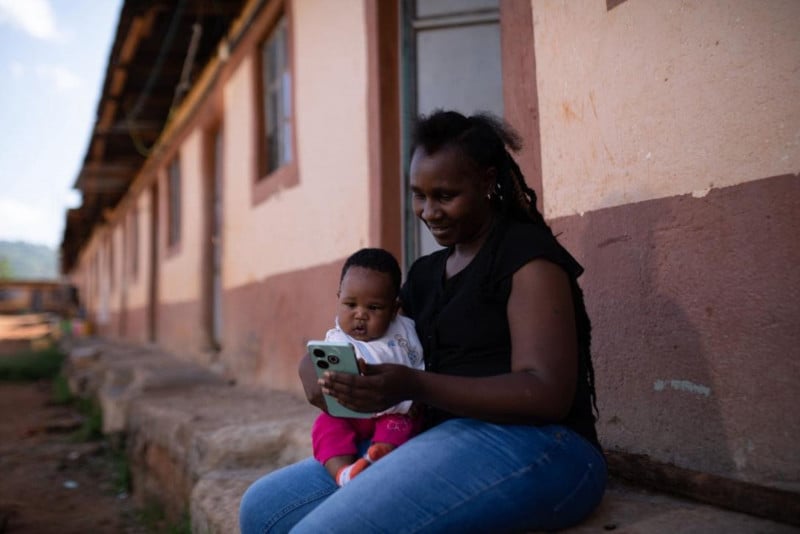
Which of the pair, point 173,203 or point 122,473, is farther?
point 173,203

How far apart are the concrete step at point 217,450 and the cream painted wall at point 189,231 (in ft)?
5.58

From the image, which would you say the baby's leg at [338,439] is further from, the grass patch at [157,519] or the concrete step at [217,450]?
the grass patch at [157,519]

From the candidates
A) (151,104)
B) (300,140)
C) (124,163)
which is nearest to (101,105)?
(151,104)

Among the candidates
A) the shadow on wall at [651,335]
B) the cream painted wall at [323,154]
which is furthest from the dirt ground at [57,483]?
the shadow on wall at [651,335]

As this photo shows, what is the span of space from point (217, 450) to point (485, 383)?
8.08 feet

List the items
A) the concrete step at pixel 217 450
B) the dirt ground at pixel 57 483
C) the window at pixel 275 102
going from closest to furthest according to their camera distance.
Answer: the concrete step at pixel 217 450
the dirt ground at pixel 57 483
the window at pixel 275 102

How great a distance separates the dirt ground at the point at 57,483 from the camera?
445 centimetres

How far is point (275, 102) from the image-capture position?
6316 millimetres

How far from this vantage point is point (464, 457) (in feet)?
4.88

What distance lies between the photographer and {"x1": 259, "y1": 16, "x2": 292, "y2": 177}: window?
19.6ft

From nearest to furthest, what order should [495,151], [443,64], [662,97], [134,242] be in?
[495,151]
[662,97]
[443,64]
[134,242]

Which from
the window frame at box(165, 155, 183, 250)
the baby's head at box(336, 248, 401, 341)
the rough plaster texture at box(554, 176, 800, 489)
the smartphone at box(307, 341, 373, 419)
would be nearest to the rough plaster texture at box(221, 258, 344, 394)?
the rough plaster texture at box(554, 176, 800, 489)

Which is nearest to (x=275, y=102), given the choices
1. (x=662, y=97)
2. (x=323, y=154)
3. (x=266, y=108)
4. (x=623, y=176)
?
(x=266, y=108)

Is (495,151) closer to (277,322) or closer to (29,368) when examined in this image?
(277,322)
